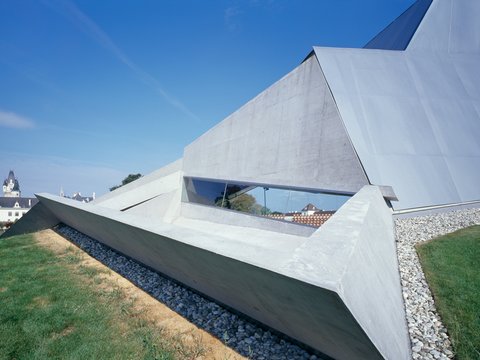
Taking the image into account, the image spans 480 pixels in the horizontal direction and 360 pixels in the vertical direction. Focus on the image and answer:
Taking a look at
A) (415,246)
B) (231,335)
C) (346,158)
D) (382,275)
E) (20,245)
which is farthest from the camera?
(20,245)

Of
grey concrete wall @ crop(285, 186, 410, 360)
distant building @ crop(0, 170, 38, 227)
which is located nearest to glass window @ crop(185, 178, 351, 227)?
grey concrete wall @ crop(285, 186, 410, 360)

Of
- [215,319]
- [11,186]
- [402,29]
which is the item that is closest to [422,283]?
[215,319]

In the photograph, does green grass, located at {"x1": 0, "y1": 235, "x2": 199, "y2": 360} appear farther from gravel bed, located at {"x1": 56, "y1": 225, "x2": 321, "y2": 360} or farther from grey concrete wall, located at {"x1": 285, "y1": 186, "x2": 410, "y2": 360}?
grey concrete wall, located at {"x1": 285, "y1": 186, "x2": 410, "y2": 360}

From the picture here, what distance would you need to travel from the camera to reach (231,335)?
456 centimetres

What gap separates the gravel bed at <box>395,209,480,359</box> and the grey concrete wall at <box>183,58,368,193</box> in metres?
1.97

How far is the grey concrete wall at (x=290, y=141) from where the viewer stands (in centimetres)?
857

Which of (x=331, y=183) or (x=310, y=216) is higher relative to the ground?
(x=331, y=183)

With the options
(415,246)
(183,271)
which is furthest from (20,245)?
(415,246)

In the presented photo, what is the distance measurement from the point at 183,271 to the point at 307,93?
752 cm

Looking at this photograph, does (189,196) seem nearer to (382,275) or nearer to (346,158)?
(346,158)

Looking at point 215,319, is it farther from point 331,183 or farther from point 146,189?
point 146,189

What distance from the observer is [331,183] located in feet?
28.0

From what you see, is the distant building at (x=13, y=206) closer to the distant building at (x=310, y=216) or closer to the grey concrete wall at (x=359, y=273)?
the distant building at (x=310, y=216)

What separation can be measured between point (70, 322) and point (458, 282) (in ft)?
23.0
